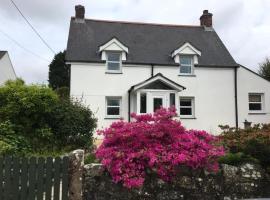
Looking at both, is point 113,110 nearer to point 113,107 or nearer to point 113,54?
point 113,107

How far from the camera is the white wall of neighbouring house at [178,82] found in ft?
87.4

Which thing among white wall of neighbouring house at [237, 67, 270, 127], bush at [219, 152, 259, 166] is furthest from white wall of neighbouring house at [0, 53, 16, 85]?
bush at [219, 152, 259, 166]

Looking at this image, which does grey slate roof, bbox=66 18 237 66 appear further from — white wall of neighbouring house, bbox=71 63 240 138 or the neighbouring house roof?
the neighbouring house roof

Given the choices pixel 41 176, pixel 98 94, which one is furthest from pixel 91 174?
pixel 98 94

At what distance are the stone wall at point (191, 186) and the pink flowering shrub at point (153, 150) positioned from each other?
0.19 metres

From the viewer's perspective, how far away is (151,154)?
7930mm

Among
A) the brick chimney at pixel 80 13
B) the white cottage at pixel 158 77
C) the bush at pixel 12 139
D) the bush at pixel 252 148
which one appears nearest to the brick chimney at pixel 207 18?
the white cottage at pixel 158 77

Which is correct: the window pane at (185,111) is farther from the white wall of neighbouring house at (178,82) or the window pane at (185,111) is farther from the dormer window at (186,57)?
the dormer window at (186,57)

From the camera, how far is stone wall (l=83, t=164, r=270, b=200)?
803 centimetres

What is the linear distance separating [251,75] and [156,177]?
73.2 ft

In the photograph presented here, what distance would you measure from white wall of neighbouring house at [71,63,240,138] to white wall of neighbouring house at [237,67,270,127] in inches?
24.0

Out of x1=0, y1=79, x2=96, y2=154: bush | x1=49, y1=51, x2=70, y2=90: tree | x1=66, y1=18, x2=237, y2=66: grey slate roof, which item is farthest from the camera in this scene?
x1=49, y1=51, x2=70, y2=90: tree

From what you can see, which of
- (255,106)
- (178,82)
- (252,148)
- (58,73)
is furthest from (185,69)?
(58,73)

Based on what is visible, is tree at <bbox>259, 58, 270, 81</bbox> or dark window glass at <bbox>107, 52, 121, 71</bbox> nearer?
dark window glass at <bbox>107, 52, 121, 71</bbox>
